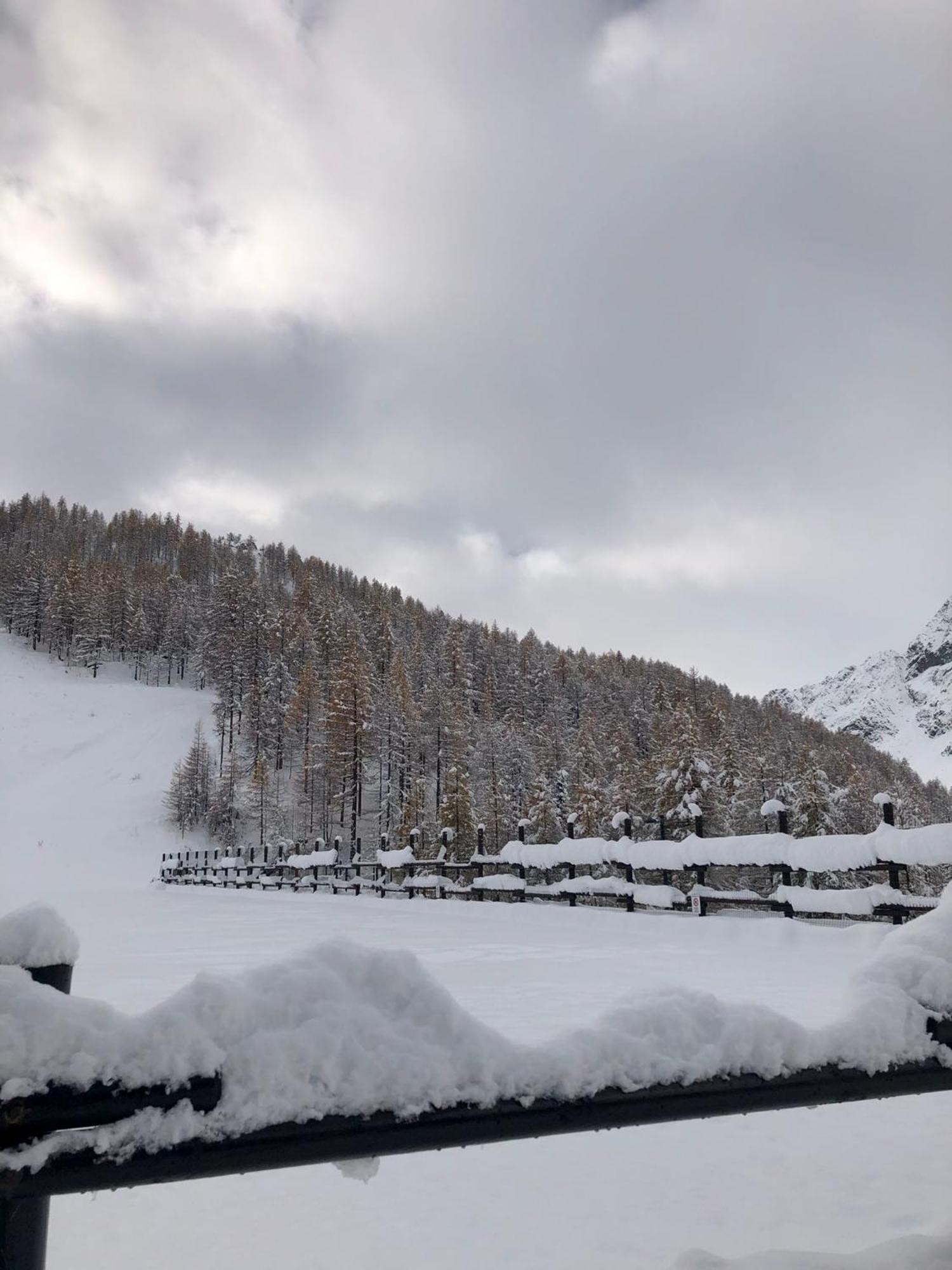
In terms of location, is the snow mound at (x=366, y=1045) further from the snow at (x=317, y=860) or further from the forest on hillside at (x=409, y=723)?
the forest on hillside at (x=409, y=723)

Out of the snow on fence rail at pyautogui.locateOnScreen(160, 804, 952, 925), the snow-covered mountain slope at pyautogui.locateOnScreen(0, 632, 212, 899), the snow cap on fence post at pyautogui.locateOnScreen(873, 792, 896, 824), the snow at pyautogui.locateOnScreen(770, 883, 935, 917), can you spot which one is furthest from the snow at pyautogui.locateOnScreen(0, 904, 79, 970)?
the snow-covered mountain slope at pyautogui.locateOnScreen(0, 632, 212, 899)

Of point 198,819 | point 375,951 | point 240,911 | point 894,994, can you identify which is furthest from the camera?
point 198,819

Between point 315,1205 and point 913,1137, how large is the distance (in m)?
2.59

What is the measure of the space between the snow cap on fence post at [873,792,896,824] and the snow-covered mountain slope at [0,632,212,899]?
2540cm

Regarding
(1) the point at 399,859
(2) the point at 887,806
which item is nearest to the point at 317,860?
(1) the point at 399,859

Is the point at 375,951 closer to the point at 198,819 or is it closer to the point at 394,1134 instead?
the point at 394,1134

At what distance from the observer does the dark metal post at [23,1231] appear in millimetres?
1062

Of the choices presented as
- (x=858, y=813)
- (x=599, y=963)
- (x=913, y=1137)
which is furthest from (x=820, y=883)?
(x=913, y=1137)

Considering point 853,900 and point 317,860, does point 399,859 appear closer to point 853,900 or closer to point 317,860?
point 317,860

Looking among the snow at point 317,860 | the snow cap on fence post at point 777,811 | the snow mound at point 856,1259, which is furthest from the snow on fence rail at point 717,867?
the snow mound at point 856,1259

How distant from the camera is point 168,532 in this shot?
454 ft

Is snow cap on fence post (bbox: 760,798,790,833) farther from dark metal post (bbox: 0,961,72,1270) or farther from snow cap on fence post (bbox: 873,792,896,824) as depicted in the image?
dark metal post (bbox: 0,961,72,1270)

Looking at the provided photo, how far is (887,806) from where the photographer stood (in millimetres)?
8969

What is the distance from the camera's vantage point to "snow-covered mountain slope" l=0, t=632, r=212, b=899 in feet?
136
